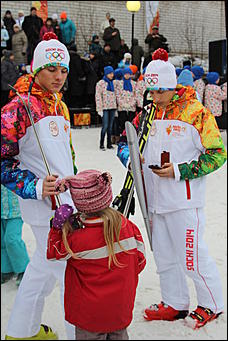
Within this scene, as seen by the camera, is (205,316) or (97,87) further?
(205,316)

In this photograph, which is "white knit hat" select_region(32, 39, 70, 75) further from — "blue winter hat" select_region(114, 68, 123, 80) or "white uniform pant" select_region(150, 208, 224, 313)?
"white uniform pant" select_region(150, 208, 224, 313)

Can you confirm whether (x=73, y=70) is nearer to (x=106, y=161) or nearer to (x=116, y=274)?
(x=106, y=161)

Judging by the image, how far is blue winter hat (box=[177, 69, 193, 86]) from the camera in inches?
26.6

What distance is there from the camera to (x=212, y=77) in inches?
31.1

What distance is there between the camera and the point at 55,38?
650 mm

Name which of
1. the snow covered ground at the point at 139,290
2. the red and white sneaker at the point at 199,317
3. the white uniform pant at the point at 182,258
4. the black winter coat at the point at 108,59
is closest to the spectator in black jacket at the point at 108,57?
the black winter coat at the point at 108,59

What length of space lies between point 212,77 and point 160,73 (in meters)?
0.21

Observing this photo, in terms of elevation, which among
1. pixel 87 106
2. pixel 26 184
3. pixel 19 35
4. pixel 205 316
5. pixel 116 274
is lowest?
pixel 205 316

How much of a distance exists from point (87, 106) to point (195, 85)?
0.17m

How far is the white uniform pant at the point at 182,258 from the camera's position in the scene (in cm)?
107

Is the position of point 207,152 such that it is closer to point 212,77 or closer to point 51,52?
point 212,77

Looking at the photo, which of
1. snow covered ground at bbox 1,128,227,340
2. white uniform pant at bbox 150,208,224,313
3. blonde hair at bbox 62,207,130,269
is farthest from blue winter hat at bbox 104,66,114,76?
white uniform pant at bbox 150,208,224,313

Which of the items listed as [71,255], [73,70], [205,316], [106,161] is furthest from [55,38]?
[205,316]

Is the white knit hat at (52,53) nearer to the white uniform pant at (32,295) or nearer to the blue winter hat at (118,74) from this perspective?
the blue winter hat at (118,74)
